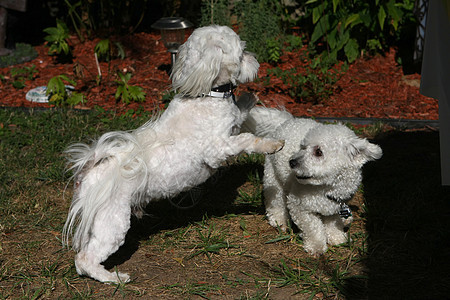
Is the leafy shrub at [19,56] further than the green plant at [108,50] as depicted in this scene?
Yes

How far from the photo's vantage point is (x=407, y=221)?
3924 millimetres

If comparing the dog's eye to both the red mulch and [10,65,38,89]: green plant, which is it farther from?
[10,65,38,89]: green plant

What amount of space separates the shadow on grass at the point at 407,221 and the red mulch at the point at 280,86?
0.78 metres

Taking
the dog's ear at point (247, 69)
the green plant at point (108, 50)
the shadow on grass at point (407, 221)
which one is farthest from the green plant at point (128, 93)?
the dog's ear at point (247, 69)

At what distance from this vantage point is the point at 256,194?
4.46 metres

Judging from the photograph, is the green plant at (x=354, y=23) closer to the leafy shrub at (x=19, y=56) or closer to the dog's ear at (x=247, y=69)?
the dog's ear at (x=247, y=69)

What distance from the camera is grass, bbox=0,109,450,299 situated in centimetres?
330

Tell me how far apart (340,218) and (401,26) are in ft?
13.3

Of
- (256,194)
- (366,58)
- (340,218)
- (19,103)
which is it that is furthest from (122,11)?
(340,218)

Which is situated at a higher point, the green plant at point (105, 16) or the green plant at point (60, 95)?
the green plant at point (105, 16)

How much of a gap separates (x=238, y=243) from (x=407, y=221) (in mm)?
1333

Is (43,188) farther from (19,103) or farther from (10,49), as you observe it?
A: (10,49)

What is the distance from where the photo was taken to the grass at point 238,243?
3301 millimetres

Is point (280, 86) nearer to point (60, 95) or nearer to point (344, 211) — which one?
point (60, 95)
